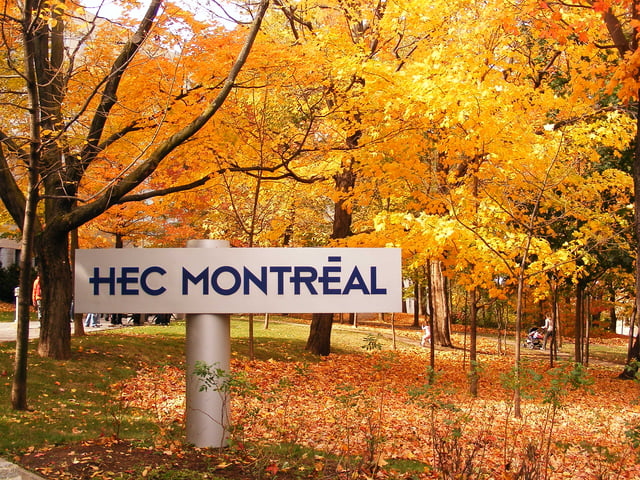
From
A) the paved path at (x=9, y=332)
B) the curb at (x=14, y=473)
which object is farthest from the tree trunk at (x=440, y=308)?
the curb at (x=14, y=473)

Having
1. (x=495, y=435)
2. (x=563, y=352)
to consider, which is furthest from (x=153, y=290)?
(x=563, y=352)

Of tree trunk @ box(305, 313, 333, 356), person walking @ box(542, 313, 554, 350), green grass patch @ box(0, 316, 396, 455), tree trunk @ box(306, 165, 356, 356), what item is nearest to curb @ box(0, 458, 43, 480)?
green grass patch @ box(0, 316, 396, 455)

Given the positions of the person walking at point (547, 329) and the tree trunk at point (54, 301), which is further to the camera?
the person walking at point (547, 329)

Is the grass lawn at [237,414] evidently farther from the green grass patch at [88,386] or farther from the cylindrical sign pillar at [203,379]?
the cylindrical sign pillar at [203,379]

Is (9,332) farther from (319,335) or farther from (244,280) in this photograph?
(244,280)

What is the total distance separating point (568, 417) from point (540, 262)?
3.15m

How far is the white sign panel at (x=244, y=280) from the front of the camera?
20.6ft

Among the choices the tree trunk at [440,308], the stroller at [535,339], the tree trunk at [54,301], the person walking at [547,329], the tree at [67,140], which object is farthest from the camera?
the stroller at [535,339]

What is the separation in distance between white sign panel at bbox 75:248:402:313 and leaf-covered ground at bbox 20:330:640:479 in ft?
2.73

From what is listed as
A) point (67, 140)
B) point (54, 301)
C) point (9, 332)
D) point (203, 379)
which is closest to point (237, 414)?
point (203, 379)

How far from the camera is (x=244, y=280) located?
6320 millimetres

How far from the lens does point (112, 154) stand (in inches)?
541

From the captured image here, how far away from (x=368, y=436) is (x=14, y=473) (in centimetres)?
323

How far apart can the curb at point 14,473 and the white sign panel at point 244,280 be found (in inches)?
56.3
